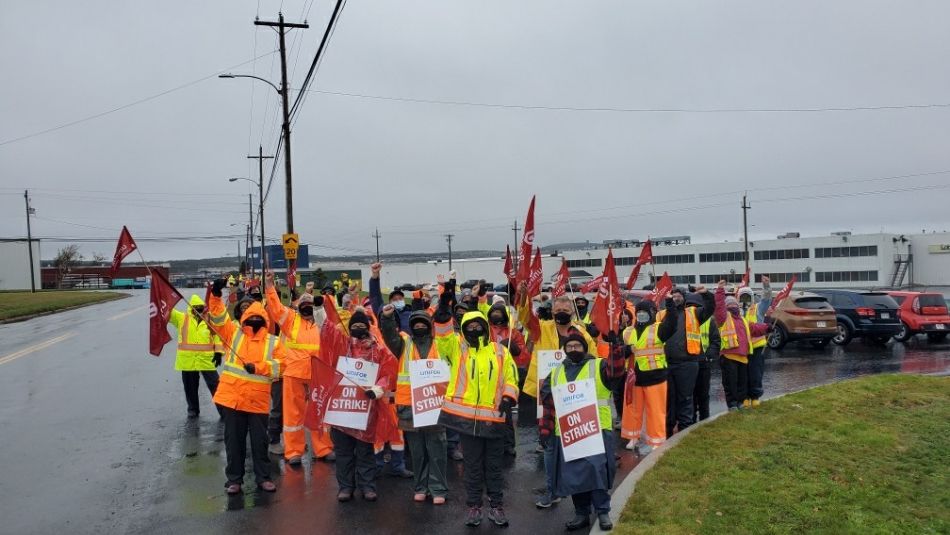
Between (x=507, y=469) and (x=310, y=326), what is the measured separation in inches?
107

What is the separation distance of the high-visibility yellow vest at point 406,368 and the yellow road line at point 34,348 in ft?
45.5

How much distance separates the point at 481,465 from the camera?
577 centimetres

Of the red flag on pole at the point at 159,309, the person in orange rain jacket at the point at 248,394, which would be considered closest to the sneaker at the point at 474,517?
the person in orange rain jacket at the point at 248,394

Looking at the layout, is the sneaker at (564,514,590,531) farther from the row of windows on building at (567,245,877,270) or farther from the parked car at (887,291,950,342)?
the row of windows on building at (567,245,877,270)

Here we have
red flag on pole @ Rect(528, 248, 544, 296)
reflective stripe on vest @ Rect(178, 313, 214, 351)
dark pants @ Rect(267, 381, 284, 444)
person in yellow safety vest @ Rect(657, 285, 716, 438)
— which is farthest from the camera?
reflective stripe on vest @ Rect(178, 313, 214, 351)

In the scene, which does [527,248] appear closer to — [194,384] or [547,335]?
[547,335]

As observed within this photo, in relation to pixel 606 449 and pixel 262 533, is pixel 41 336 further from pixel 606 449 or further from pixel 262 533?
pixel 606 449

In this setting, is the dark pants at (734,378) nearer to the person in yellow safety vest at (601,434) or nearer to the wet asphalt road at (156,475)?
the wet asphalt road at (156,475)

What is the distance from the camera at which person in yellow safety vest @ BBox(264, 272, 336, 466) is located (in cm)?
762

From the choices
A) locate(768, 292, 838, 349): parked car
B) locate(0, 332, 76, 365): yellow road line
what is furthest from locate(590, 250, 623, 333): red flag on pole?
locate(0, 332, 76, 365): yellow road line

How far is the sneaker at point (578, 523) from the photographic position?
5.61 meters

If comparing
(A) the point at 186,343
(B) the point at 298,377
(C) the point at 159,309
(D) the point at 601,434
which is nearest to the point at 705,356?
(D) the point at 601,434

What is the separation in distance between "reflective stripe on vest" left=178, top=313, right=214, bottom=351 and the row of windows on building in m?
47.3

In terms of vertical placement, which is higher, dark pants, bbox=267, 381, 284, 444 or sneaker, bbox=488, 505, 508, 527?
dark pants, bbox=267, 381, 284, 444
